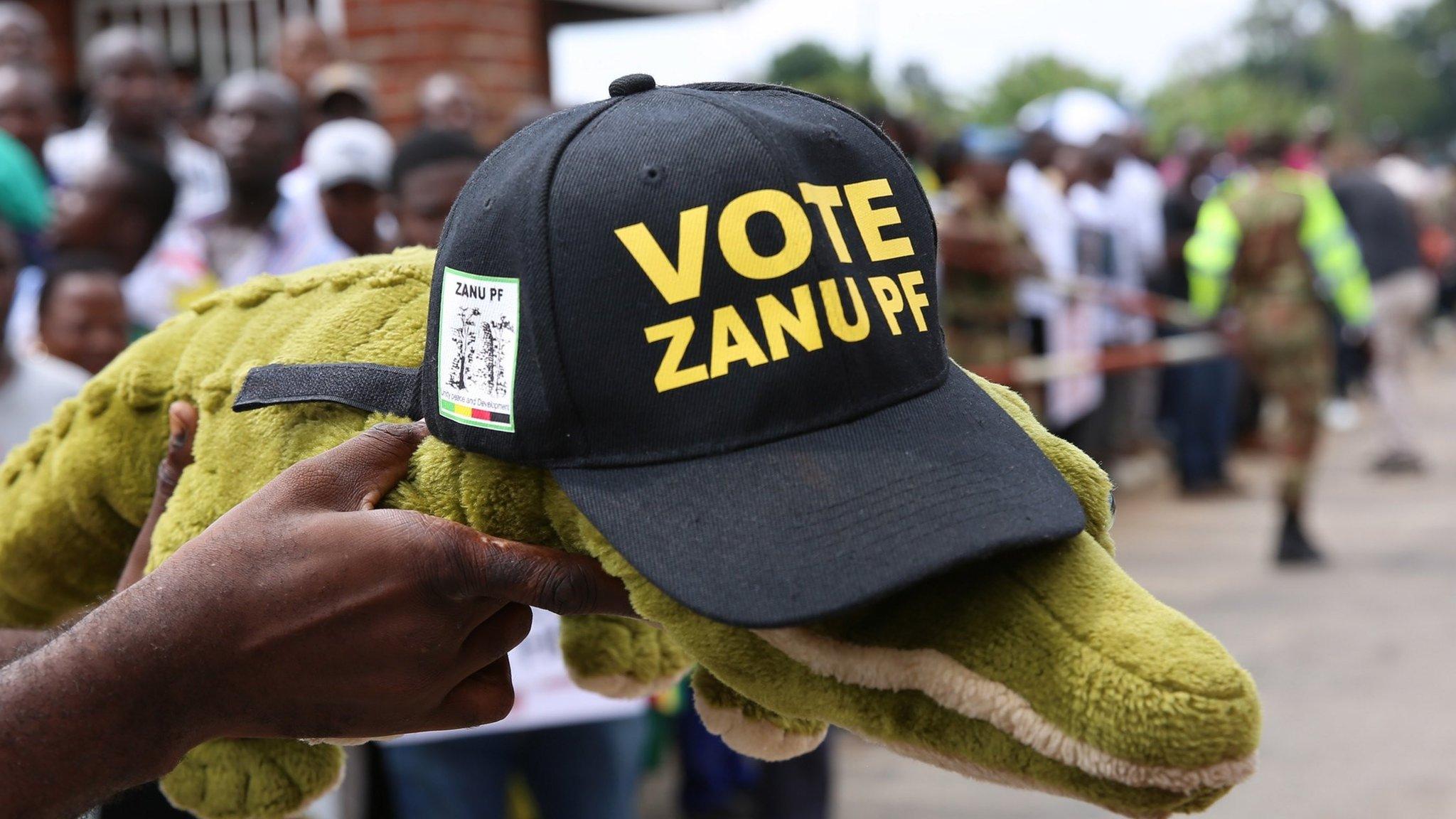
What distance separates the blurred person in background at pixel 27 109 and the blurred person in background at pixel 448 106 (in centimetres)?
136

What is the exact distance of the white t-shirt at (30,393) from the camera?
2867 millimetres

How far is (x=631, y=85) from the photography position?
1.28 metres

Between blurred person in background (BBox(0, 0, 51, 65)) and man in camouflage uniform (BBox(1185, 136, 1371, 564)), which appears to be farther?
man in camouflage uniform (BBox(1185, 136, 1371, 564))

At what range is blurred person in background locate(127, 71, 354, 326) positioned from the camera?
403 centimetres

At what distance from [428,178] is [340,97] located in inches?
92.5

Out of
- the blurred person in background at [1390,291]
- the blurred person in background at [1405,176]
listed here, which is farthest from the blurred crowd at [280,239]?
the blurred person in background at [1405,176]

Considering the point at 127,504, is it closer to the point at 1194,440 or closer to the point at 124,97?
the point at 124,97

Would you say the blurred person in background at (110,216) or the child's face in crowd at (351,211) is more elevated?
the child's face in crowd at (351,211)

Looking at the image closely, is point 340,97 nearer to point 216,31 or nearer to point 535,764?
point 216,31

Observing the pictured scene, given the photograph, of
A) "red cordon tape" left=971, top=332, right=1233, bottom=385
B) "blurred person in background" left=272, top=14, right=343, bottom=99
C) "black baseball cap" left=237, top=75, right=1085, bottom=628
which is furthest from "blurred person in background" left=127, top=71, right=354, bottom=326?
"red cordon tape" left=971, top=332, right=1233, bottom=385

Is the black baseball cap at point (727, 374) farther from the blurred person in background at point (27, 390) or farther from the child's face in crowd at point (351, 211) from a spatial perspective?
the child's face in crowd at point (351, 211)

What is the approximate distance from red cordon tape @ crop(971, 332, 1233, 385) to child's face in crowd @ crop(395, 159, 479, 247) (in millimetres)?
4092

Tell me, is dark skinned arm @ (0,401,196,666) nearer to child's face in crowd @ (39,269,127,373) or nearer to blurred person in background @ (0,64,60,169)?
child's face in crowd @ (39,269,127,373)

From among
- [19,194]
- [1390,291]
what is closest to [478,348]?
[19,194]
